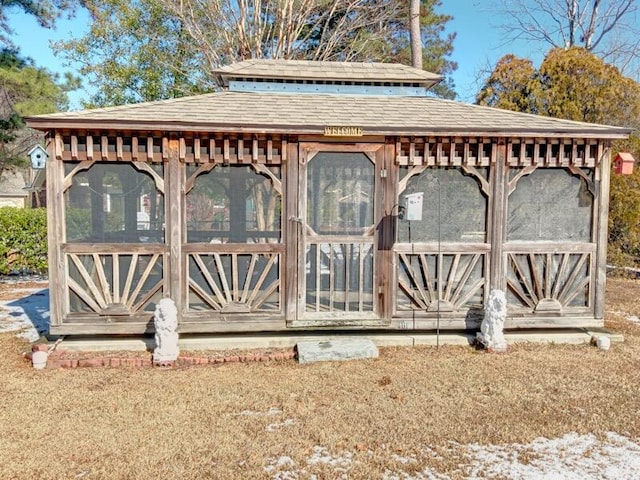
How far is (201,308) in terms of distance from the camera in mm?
5559

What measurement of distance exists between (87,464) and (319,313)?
117 inches

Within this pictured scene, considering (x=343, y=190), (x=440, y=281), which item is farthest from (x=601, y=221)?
(x=343, y=190)

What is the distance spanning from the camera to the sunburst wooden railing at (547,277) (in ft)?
18.4

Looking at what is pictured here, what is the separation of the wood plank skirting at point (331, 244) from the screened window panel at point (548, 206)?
25 mm

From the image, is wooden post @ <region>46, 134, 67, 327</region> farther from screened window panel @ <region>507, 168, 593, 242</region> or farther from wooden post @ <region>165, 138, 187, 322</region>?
screened window panel @ <region>507, 168, 593, 242</region>

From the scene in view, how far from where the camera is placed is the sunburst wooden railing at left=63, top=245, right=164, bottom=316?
16.9 ft

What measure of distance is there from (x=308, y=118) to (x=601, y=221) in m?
3.69

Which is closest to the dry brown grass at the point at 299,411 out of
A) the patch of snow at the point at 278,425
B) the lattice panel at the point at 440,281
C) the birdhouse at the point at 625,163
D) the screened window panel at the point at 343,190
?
the patch of snow at the point at 278,425

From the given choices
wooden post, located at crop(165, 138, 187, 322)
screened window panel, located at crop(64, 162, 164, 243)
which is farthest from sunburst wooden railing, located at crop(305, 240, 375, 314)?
screened window panel, located at crop(64, 162, 164, 243)

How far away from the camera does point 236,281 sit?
17.5 feet

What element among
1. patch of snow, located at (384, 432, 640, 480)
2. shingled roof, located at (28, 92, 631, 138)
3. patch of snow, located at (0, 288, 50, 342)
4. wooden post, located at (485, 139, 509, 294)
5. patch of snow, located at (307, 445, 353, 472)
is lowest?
patch of snow, located at (384, 432, 640, 480)

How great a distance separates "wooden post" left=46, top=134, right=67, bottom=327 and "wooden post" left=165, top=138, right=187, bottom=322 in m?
1.12

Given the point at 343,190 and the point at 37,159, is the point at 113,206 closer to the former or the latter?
the point at 343,190

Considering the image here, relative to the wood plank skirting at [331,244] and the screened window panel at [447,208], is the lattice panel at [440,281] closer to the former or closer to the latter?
the wood plank skirting at [331,244]
